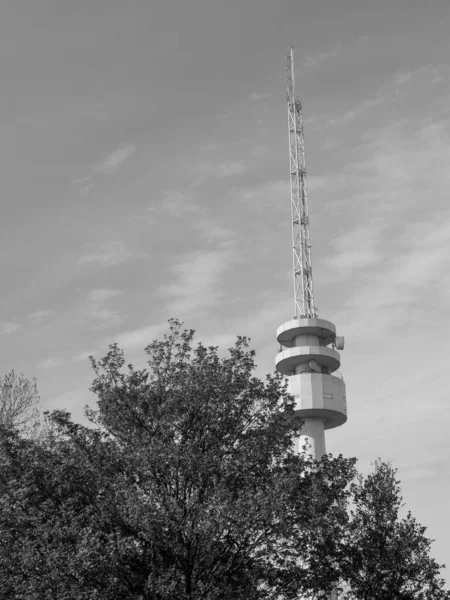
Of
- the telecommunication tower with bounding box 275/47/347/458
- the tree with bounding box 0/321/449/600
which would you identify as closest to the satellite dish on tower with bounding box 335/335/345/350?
the telecommunication tower with bounding box 275/47/347/458

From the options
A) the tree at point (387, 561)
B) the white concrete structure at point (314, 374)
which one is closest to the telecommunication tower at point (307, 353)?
the white concrete structure at point (314, 374)

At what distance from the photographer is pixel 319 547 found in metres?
25.4

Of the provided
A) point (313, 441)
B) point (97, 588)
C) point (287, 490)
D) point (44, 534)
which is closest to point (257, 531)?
point (287, 490)

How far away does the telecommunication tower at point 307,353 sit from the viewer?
62000mm

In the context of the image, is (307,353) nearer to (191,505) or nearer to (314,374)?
(314,374)

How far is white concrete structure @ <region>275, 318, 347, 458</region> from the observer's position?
6184cm

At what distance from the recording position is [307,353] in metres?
63.5

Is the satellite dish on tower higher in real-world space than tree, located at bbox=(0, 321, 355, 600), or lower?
higher

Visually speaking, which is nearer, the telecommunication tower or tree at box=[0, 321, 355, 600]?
tree at box=[0, 321, 355, 600]

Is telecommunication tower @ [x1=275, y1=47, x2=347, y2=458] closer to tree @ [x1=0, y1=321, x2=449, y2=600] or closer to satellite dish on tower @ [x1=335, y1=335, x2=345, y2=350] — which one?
satellite dish on tower @ [x1=335, y1=335, x2=345, y2=350]

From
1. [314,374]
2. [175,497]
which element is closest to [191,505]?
[175,497]

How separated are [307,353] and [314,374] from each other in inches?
77.2

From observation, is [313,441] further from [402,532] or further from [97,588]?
[97,588]

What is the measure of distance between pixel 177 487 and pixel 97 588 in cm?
426
